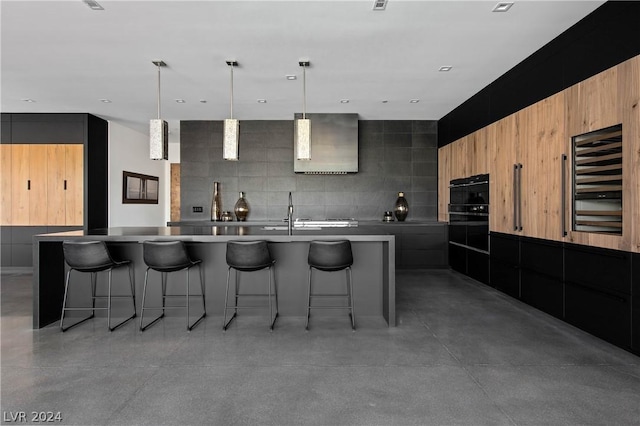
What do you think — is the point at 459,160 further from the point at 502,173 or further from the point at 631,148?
the point at 631,148

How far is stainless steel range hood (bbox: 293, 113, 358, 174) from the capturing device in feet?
21.2

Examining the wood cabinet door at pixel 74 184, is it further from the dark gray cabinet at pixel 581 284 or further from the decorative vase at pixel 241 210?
the dark gray cabinet at pixel 581 284

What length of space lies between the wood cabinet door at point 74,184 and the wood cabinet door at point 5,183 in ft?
3.18

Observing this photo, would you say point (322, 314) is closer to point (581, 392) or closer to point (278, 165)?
point (581, 392)

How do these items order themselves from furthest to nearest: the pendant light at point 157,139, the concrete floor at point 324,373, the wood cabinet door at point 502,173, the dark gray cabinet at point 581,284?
the wood cabinet door at point 502,173, the pendant light at point 157,139, the dark gray cabinet at point 581,284, the concrete floor at point 324,373

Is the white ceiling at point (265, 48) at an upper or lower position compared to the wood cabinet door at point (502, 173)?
upper

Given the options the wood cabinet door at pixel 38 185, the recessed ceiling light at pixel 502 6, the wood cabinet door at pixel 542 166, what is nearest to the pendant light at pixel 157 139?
the recessed ceiling light at pixel 502 6

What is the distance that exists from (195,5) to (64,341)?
3034mm

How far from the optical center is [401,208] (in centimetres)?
676

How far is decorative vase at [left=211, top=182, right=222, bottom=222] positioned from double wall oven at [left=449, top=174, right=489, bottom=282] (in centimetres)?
426

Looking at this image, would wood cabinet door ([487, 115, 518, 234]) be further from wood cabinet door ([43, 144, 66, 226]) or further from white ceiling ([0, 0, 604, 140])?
wood cabinet door ([43, 144, 66, 226])

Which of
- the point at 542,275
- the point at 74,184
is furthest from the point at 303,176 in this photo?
the point at 542,275

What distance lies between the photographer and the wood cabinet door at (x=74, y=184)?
6.41 m

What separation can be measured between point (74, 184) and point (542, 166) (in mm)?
A: 7215
